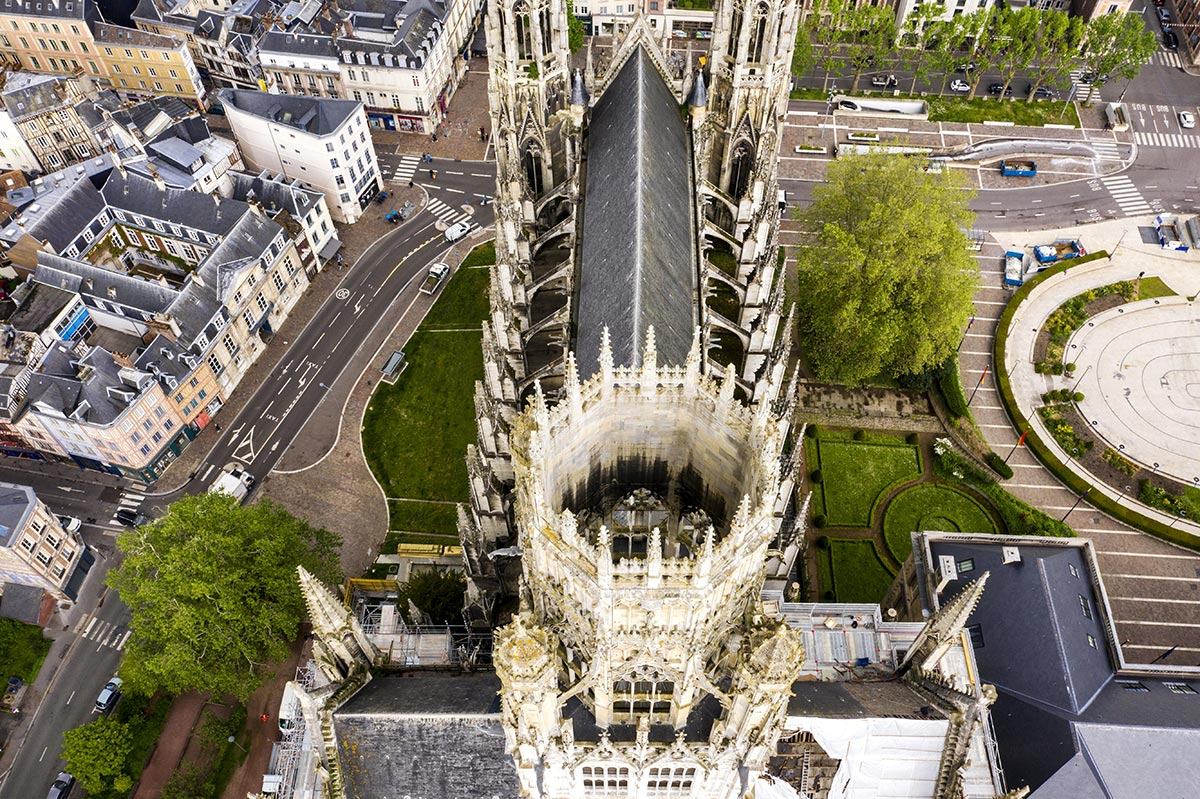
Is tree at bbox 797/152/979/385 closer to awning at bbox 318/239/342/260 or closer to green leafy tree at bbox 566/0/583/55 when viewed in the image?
green leafy tree at bbox 566/0/583/55

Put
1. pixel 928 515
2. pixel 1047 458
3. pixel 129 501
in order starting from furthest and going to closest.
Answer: pixel 1047 458 < pixel 129 501 < pixel 928 515

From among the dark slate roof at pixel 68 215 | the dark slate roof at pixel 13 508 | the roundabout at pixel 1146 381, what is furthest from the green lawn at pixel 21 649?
the roundabout at pixel 1146 381

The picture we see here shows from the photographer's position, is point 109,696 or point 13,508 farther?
point 13,508

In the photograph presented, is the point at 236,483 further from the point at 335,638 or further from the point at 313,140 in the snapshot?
the point at 313,140

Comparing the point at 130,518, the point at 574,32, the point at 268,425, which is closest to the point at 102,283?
the point at 268,425

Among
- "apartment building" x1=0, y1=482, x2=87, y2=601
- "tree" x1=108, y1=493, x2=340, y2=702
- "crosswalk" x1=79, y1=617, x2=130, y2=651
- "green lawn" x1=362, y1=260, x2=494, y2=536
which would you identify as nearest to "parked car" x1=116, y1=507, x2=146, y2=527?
"apartment building" x1=0, y1=482, x2=87, y2=601

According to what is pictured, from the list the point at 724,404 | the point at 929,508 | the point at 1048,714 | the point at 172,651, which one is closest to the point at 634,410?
the point at 724,404
